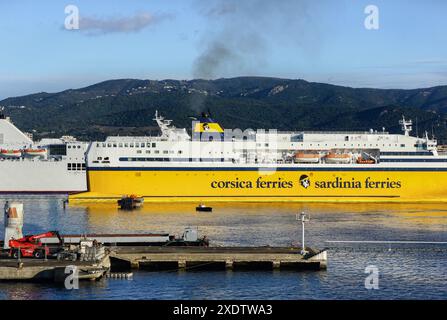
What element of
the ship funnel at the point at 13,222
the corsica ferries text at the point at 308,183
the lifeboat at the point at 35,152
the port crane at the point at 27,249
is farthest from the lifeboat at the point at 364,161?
the port crane at the point at 27,249

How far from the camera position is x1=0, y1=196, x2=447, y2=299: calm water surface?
28.4 meters

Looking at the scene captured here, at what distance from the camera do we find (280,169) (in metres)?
62.2

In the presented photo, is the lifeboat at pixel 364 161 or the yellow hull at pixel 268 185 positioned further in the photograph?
the lifeboat at pixel 364 161

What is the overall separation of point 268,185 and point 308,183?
2.87 m

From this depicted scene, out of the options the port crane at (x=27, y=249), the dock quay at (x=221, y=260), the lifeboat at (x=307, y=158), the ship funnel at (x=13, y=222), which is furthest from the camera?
the lifeboat at (x=307, y=158)

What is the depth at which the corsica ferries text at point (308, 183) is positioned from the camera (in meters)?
61.7

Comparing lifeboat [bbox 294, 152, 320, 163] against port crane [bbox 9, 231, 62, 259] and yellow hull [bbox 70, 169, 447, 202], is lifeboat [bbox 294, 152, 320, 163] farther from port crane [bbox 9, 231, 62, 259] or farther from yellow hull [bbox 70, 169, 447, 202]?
port crane [bbox 9, 231, 62, 259]

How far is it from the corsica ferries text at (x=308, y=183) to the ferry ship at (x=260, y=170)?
7cm

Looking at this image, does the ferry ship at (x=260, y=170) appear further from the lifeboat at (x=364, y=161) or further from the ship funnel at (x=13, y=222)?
the ship funnel at (x=13, y=222)

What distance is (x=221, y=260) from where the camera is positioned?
3294cm

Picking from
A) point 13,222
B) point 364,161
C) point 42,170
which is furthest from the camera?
point 42,170

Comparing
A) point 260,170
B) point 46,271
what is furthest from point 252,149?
point 46,271

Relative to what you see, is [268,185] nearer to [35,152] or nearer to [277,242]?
[277,242]

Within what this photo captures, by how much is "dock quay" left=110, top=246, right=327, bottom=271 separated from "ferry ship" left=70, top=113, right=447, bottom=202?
27640 mm
